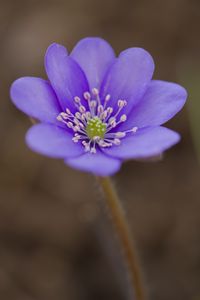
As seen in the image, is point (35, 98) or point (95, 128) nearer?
point (35, 98)

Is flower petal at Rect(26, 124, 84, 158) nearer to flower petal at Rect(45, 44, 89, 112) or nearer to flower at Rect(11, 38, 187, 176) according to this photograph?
flower at Rect(11, 38, 187, 176)

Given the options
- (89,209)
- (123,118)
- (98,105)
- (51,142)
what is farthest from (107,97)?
(89,209)

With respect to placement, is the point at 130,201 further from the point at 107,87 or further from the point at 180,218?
the point at 107,87

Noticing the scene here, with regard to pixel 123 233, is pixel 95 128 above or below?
above

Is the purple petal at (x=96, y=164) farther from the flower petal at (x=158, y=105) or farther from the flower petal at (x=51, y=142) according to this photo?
the flower petal at (x=158, y=105)

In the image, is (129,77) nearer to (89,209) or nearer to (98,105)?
(98,105)

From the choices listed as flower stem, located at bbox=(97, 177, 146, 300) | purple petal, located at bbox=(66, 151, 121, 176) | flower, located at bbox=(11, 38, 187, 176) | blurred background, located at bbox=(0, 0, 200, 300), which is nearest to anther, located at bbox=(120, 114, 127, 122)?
flower, located at bbox=(11, 38, 187, 176)

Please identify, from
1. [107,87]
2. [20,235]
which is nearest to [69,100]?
[107,87]
